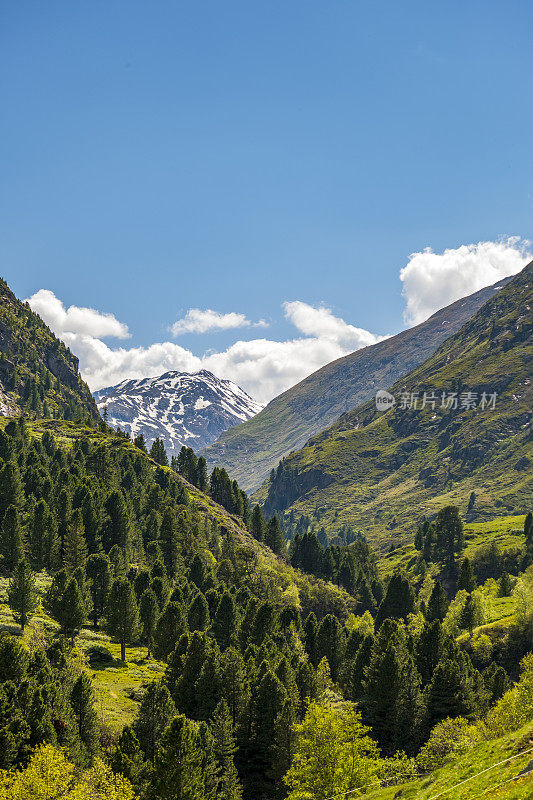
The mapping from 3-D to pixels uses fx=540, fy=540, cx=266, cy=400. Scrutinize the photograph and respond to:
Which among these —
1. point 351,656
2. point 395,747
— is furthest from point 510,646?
point 395,747

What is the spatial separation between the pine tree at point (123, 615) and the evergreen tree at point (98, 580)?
9.68 m

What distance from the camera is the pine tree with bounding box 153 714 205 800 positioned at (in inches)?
2211

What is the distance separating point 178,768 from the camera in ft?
186

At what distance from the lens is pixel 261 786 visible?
81000 millimetres

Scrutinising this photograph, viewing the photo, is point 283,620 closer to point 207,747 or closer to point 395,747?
point 395,747

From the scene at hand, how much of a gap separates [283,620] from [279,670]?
38850 millimetres

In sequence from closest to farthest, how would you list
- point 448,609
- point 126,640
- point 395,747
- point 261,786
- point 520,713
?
point 520,713 → point 261,786 → point 395,747 → point 126,640 → point 448,609

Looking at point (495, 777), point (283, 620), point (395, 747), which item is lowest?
point (395, 747)

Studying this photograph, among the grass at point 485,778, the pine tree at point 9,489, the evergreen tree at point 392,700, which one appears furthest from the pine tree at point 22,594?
the grass at point 485,778

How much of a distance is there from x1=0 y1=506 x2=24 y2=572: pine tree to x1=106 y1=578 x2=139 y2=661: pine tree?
2850cm

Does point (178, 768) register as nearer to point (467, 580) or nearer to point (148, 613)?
point (148, 613)

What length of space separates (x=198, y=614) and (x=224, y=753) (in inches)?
1861

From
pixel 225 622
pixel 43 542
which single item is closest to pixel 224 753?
pixel 225 622

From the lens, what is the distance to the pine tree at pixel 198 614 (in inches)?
4712
